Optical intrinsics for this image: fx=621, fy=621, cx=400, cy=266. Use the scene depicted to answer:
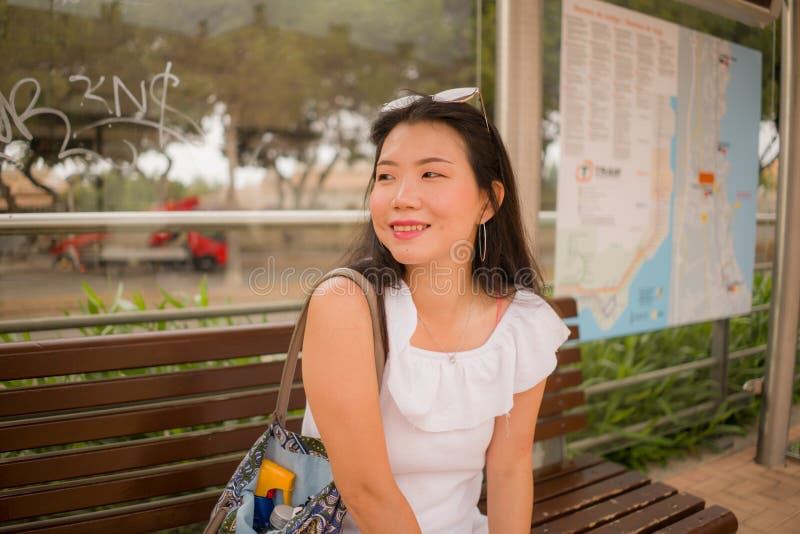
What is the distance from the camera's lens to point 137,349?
68.6 inches

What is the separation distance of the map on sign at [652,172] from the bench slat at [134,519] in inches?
70.3

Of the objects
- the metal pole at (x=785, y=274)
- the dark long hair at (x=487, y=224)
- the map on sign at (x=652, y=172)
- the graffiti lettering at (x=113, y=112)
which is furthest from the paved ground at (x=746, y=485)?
the graffiti lettering at (x=113, y=112)

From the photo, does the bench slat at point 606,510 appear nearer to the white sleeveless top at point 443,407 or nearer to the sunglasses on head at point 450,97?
the white sleeveless top at point 443,407

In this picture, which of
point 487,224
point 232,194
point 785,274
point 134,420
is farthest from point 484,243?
point 232,194

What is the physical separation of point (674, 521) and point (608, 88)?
1.89 metres

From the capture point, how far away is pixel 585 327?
295cm

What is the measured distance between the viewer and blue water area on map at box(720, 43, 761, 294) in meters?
3.64

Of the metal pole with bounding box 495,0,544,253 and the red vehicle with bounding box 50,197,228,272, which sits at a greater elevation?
the metal pole with bounding box 495,0,544,253

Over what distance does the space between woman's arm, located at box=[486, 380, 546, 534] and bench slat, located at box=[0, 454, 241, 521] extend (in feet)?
2.56

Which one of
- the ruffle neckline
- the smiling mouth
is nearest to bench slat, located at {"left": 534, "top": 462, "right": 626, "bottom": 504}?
the ruffle neckline

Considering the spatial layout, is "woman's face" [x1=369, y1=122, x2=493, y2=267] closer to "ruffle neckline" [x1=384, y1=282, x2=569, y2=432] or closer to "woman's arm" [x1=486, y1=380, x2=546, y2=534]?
"ruffle neckline" [x1=384, y1=282, x2=569, y2=432]

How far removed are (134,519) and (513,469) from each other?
42.0 inches

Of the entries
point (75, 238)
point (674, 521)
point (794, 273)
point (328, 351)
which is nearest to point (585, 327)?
point (674, 521)

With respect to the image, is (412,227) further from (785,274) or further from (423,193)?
(785,274)
